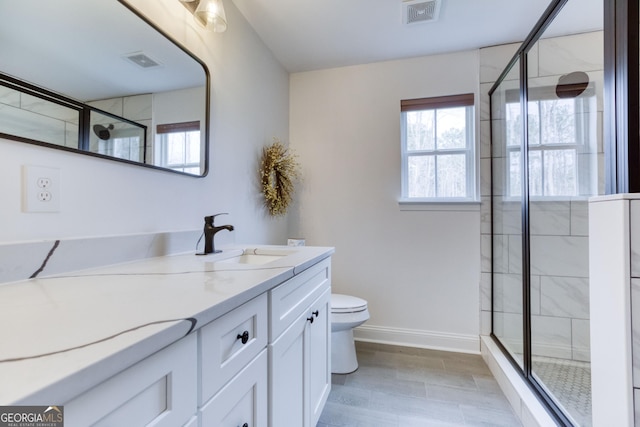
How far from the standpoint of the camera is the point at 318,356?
4.39ft

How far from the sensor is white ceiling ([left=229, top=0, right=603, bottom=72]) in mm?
1776

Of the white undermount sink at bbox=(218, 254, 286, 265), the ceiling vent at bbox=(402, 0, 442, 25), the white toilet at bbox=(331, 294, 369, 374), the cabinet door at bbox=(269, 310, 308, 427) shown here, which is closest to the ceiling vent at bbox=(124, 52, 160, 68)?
the white undermount sink at bbox=(218, 254, 286, 265)

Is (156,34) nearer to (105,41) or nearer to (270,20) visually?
(105,41)

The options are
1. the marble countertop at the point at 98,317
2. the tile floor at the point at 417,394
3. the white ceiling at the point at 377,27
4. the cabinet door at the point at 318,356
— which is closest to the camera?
the marble countertop at the point at 98,317

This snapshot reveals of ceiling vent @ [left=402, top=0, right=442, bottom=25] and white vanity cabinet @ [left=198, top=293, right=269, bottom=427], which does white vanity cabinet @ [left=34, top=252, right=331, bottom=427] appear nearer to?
white vanity cabinet @ [left=198, top=293, right=269, bottom=427]

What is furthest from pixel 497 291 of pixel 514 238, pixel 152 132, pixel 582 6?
pixel 152 132

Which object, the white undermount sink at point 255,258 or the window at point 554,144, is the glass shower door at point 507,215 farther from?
the white undermount sink at point 255,258

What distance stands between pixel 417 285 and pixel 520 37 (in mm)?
2001

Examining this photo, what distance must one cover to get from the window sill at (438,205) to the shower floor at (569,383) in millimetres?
1062

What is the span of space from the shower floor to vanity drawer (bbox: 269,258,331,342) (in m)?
1.24

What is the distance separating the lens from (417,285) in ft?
7.70

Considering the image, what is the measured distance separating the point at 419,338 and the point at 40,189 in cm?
244

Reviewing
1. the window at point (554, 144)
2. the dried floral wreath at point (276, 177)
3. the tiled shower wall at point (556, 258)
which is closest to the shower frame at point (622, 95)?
the tiled shower wall at point (556, 258)

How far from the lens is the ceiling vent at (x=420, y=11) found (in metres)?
1.74
